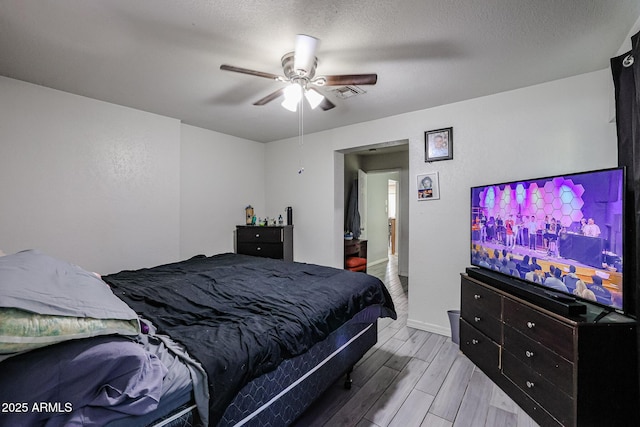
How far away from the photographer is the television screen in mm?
1483

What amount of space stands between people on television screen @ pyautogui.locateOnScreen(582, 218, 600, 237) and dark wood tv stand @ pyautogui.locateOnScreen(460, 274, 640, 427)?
0.45 meters

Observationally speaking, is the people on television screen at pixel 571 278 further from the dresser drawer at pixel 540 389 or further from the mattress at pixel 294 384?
the mattress at pixel 294 384

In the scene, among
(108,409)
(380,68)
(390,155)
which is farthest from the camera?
(390,155)

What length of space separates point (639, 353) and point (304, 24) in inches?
97.6

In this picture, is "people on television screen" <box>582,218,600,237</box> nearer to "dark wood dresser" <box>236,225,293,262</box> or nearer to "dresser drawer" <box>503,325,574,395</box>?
"dresser drawer" <box>503,325,574,395</box>

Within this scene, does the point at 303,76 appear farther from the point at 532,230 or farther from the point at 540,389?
the point at 540,389

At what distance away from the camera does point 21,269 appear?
99 centimetres

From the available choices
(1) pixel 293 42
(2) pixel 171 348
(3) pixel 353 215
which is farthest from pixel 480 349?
(3) pixel 353 215

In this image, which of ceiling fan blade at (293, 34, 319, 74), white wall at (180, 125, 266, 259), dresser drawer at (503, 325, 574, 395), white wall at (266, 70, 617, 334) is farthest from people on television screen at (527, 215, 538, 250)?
white wall at (180, 125, 266, 259)

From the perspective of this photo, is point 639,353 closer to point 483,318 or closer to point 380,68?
point 483,318

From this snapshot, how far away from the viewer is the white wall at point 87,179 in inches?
92.4

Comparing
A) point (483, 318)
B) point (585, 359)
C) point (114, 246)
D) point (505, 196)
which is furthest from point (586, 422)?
point (114, 246)

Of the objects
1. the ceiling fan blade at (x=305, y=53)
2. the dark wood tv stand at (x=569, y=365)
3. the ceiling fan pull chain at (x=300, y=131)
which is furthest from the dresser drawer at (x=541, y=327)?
the ceiling fan pull chain at (x=300, y=131)

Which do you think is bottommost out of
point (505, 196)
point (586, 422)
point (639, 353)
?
point (586, 422)
